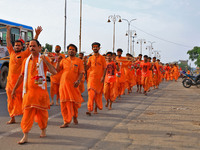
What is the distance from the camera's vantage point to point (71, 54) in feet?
22.1

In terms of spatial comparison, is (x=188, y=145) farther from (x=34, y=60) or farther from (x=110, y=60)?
(x=110, y=60)

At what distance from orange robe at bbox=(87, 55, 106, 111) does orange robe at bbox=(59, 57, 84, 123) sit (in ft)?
4.52

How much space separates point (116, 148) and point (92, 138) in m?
0.75

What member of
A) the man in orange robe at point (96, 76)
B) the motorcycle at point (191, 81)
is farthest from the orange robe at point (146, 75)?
the motorcycle at point (191, 81)

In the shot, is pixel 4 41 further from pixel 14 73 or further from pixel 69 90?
pixel 69 90

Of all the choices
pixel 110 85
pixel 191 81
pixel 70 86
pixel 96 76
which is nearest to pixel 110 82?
pixel 110 85

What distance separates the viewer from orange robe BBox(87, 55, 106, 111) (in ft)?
26.5

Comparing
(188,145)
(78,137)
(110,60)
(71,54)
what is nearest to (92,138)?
(78,137)

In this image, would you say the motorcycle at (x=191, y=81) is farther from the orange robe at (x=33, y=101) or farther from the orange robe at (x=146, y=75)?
the orange robe at (x=33, y=101)

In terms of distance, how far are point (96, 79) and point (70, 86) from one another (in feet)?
5.64

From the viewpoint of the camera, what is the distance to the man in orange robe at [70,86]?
641 cm

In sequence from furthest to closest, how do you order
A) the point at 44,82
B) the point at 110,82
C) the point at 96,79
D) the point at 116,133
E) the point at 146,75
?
the point at 146,75, the point at 110,82, the point at 96,79, the point at 116,133, the point at 44,82

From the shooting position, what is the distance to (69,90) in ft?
21.4

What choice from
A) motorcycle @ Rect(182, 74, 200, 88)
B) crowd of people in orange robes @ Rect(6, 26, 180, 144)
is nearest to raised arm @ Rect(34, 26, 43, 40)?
crowd of people in orange robes @ Rect(6, 26, 180, 144)
